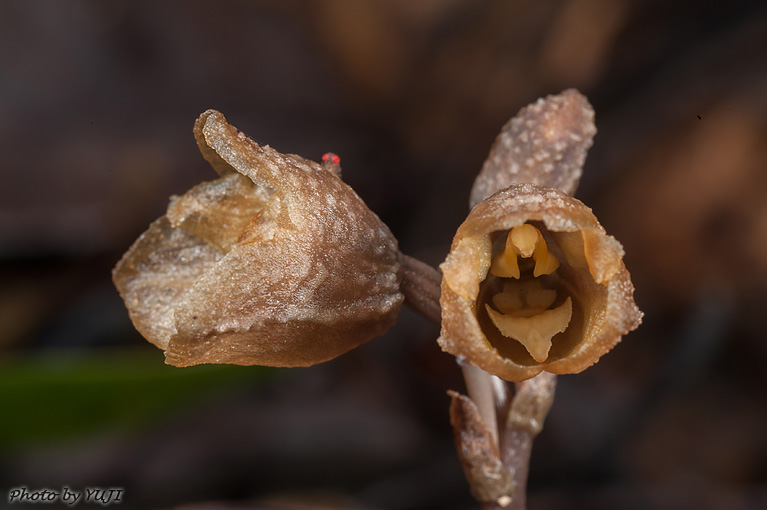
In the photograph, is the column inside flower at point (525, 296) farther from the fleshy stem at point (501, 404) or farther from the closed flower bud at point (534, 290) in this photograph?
the fleshy stem at point (501, 404)

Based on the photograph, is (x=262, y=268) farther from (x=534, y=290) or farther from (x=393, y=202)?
(x=393, y=202)

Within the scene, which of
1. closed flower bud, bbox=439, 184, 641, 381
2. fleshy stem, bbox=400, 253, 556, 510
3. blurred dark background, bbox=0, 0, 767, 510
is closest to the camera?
closed flower bud, bbox=439, 184, 641, 381

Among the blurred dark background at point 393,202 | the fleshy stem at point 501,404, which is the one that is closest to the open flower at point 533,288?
the fleshy stem at point 501,404

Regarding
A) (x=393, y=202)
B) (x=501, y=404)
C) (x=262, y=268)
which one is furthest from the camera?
(x=393, y=202)

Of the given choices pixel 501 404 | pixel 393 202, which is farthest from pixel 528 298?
pixel 393 202

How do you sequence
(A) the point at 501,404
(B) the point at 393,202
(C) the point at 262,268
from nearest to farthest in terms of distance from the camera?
(C) the point at 262,268 → (A) the point at 501,404 → (B) the point at 393,202

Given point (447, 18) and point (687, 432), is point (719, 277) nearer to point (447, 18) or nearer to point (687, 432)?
point (687, 432)

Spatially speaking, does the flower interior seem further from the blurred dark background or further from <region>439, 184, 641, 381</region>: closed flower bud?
the blurred dark background

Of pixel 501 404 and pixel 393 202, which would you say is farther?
pixel 393 202

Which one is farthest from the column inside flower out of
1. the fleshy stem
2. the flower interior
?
the fleshy stem
